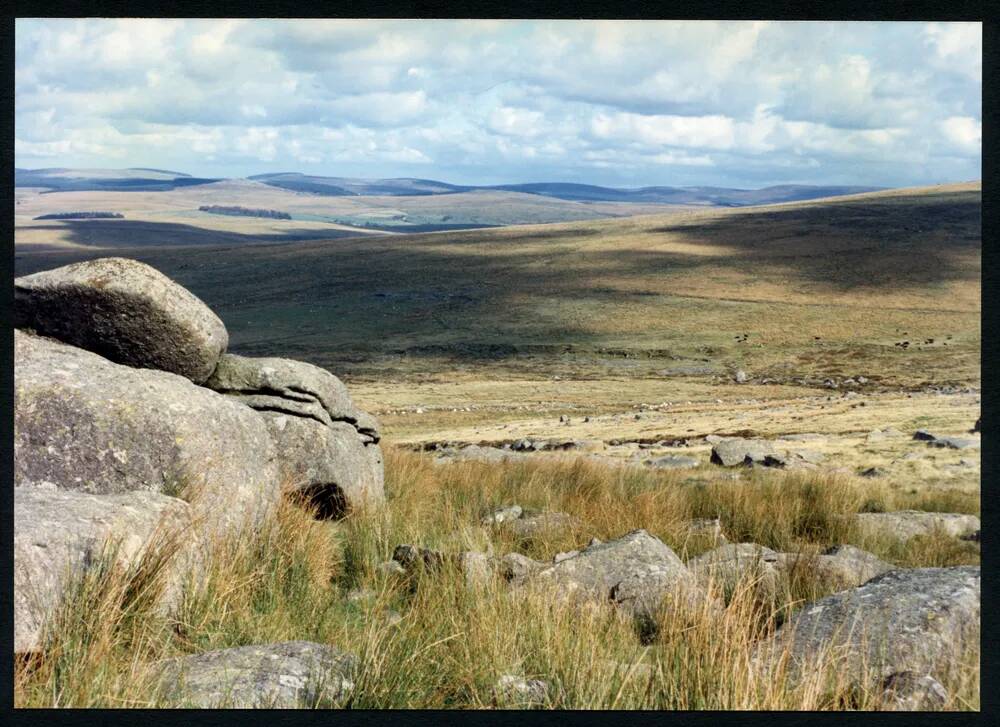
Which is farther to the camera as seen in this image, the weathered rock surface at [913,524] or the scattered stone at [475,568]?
the weathered rock surface at [913,524]

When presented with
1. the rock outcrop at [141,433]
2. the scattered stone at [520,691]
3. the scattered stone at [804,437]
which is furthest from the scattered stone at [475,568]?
the scattered stone at [804,437]

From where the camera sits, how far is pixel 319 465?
9.24 meters

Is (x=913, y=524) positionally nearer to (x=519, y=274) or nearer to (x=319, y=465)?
(x=319, y=465)

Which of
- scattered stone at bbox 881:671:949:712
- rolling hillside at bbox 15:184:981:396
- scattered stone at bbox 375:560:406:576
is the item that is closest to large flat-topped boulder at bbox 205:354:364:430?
scattered stone at bbox 375:560:406:576

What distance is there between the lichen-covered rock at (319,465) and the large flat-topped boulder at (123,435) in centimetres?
192

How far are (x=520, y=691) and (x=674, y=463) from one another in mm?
12712

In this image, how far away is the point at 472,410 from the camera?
33531mm

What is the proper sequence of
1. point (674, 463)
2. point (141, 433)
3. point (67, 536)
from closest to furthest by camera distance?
point (67, 536), point (141, 433), point (674, 463)

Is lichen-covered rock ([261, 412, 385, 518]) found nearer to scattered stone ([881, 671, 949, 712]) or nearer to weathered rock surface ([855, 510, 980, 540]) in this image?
weathered rock surface ([855, 510, 980, 540])

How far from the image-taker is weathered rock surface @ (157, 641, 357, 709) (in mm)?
4188

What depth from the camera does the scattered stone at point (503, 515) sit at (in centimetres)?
909

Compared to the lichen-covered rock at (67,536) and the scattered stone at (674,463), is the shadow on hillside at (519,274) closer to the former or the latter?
the scattered stone at (674,463)

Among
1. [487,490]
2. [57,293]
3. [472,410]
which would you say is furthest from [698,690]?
[472,410]

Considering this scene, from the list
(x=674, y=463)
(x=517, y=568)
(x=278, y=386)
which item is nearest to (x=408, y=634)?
Answer: (x=517, y=568)
